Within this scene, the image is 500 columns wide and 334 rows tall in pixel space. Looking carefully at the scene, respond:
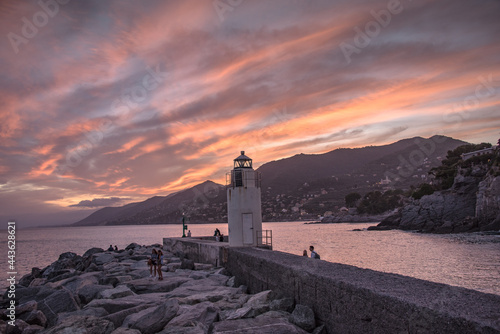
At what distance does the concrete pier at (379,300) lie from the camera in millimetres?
4070

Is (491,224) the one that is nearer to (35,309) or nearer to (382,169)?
(35,309)

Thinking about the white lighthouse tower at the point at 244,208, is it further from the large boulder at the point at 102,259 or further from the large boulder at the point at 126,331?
the large boulder at the point at 102,259

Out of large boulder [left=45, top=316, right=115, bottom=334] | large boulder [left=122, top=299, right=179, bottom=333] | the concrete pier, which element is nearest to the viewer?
the concrete pier

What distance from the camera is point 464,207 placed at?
5500cm

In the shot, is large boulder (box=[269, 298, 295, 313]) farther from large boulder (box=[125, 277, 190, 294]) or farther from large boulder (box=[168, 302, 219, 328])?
large boulder (box=[125, 277, 190, 294])

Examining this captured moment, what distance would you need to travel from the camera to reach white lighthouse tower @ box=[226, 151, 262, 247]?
625 inches

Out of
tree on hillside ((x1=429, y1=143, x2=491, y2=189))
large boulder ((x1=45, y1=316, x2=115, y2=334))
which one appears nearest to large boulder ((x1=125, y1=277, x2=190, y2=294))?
large boulder ((x1=45, y1=316, x2=115, y2=334))

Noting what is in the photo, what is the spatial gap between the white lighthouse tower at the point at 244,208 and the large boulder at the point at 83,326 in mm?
8866

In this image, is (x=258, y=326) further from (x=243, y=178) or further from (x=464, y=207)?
(x=464, y=207)

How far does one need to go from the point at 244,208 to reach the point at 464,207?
5120 cm

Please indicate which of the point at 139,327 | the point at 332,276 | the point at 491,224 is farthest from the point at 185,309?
the point at 491,224

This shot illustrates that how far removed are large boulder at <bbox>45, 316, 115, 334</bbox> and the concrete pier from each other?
12.6ft

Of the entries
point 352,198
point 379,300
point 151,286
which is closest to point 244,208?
point 151,286

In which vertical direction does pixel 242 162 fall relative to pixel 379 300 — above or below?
above
